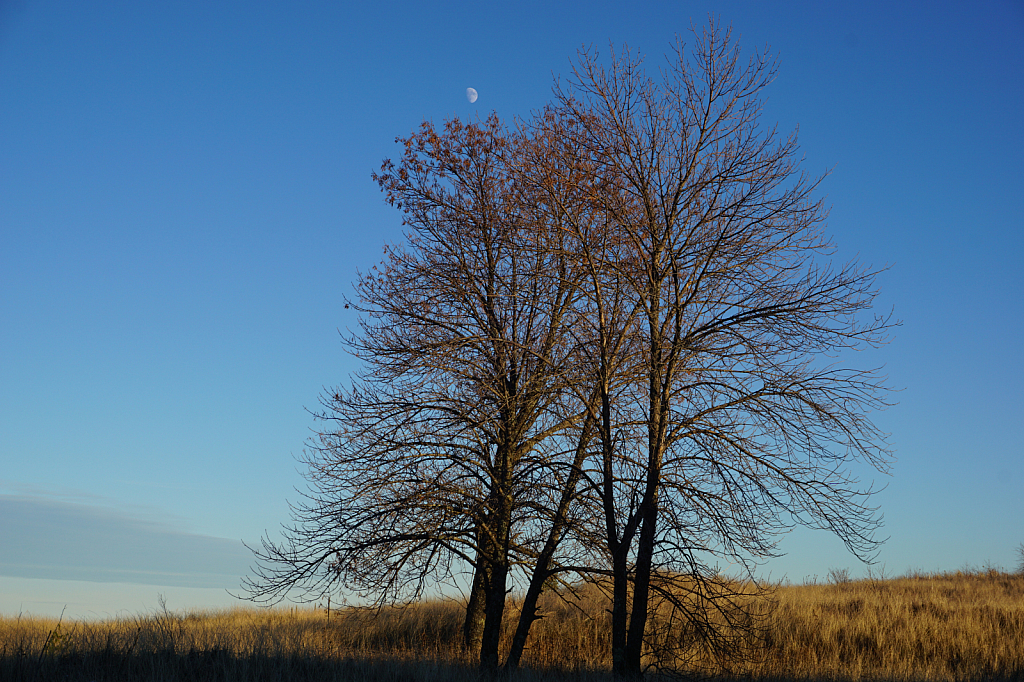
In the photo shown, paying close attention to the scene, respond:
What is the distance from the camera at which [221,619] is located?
70.3 ft

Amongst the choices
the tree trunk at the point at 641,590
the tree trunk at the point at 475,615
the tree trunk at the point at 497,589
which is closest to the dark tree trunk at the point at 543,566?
the tree trunk at the point at 497,589

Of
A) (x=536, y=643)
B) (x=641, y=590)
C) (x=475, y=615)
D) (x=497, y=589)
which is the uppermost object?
(x=641, y=590)

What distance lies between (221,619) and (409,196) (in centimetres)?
1377

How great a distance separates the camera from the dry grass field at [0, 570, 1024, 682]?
1104cm

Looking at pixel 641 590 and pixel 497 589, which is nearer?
pixel 641 590

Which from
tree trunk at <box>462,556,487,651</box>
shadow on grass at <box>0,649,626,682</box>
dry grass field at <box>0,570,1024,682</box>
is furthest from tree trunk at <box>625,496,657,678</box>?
tree trunk at <box>462,556,487,651</box>

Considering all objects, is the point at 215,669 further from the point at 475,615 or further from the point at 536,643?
the point at 536,643

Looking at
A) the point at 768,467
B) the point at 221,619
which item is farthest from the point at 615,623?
the point at 221,619

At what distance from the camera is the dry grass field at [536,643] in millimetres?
11039

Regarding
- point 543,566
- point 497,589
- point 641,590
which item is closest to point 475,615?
point 497,589

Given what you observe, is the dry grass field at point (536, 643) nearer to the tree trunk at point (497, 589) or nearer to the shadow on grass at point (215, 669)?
the shadow on grass at point (215, 669)

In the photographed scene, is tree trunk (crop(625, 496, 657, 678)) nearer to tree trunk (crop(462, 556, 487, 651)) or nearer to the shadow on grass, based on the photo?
the shadow on grass

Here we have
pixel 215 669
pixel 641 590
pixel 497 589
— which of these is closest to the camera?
pixel 215 669

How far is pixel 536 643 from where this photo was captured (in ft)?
52.5
